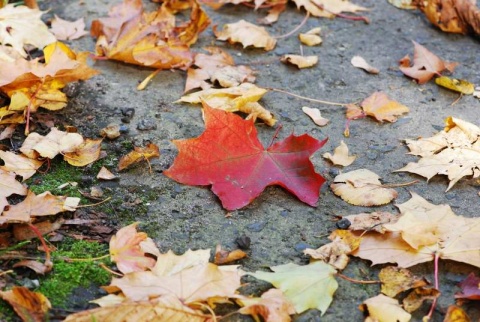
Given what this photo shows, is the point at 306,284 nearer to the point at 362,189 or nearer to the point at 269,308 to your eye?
the point at 269,308

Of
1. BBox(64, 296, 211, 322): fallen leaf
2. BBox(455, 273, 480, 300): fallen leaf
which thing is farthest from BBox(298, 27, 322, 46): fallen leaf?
BBox(64, 296, 211, 322): fallen leaf

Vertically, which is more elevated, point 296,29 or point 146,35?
point 146,35

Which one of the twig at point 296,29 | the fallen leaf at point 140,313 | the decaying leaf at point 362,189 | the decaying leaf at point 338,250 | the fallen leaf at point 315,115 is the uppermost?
the fallen leaf at point 140,313

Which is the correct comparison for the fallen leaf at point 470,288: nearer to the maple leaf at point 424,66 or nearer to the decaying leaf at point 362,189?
the decaying leaf at point 362,189

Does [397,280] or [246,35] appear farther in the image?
[246,35]

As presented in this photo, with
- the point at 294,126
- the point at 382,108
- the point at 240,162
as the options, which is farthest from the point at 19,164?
the point at 382,108

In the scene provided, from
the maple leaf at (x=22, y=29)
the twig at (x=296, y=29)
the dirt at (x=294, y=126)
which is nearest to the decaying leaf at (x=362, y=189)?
the dirt at (x=294, y=126)
